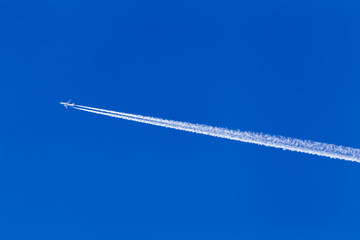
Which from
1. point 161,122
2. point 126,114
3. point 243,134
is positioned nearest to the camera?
point 243,134

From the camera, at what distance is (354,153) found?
1761cm

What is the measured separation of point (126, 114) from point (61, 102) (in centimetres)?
671

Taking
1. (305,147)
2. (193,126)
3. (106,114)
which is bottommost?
(305,147)

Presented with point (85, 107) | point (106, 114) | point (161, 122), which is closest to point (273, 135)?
point (161, 122)

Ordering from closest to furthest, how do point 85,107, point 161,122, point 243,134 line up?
point 243,134 → point 161,122 → point 85,107

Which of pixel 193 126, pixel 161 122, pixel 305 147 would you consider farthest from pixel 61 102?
pixel 305 147

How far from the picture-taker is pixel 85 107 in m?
24.2

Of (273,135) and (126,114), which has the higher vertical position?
(126,114)

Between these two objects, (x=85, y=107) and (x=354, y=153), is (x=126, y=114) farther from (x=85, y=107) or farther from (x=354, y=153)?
(x=354, y=153)

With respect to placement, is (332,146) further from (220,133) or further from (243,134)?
(220,133)

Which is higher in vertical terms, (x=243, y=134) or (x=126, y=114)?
(x=126, y=114)

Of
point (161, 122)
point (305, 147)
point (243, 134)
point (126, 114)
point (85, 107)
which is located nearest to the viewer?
point (305, 147)

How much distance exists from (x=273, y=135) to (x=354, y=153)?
15.7 feet

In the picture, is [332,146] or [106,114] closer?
[332,146]
